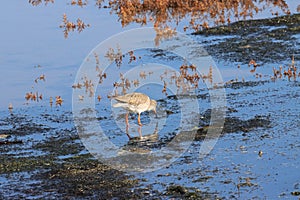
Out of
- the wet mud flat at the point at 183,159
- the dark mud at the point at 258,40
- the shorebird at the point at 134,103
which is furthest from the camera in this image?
the dark mud at the point at 258,40


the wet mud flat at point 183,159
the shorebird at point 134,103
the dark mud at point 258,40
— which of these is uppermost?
the dark mud at point 258,40

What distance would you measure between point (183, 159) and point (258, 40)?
1078 cm

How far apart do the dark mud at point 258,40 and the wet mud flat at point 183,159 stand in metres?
3.27

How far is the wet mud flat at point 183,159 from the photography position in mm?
9188

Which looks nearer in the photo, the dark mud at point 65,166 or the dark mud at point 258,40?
the dark mud at point 65,166

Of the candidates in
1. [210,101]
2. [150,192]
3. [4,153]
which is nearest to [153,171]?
[150,192]

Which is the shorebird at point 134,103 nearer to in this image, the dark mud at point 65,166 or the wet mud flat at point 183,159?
the wet mud flat at point 183,159

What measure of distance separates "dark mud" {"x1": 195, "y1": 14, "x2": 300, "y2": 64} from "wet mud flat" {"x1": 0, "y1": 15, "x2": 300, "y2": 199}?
10.7 feet

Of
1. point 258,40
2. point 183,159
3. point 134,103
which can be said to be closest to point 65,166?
point 183,159

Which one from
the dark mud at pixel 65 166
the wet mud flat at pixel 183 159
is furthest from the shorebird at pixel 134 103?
the dark mud at pixel 65 166

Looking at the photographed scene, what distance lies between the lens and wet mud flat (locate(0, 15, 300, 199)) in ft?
30.1

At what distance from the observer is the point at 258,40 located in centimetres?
2070

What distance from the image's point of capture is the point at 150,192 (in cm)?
912

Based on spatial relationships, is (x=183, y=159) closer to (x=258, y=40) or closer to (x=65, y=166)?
(x=65, y=166)
